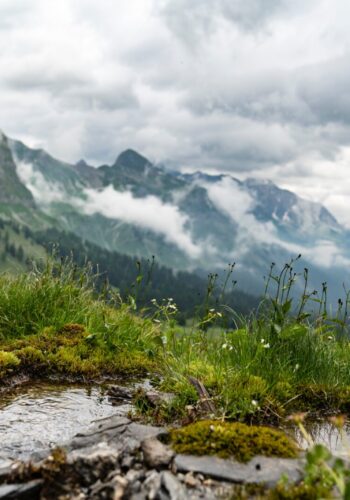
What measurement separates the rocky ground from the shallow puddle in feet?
3.88

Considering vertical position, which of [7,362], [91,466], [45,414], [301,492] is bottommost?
[45,414]

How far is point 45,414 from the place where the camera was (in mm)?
7949

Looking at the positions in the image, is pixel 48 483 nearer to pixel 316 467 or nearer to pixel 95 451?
pixel 95 451

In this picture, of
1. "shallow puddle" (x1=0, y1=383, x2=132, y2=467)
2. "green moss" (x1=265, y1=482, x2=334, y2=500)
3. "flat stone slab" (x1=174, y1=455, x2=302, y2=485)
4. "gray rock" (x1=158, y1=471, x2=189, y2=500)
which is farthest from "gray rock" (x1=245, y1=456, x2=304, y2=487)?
"shallow puddle" (x1=0, y1=383, x2=132, y2=467)

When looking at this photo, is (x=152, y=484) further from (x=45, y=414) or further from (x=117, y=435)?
(x=45, y=414)

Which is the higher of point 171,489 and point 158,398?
Answer: point 171,489

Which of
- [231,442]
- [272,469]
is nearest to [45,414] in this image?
[231,442]

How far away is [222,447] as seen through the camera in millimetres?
5922

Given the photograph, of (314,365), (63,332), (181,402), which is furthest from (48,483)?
(63,332)

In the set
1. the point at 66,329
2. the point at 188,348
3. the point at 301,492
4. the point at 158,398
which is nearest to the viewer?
the point at 301,492

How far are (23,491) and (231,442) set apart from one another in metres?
2.39

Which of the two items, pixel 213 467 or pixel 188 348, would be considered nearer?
pixel 213 467

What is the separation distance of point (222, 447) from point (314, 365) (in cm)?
404

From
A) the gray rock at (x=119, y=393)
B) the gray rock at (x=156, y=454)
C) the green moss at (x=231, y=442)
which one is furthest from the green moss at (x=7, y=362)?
the gray rock at (x=156, y=454)
